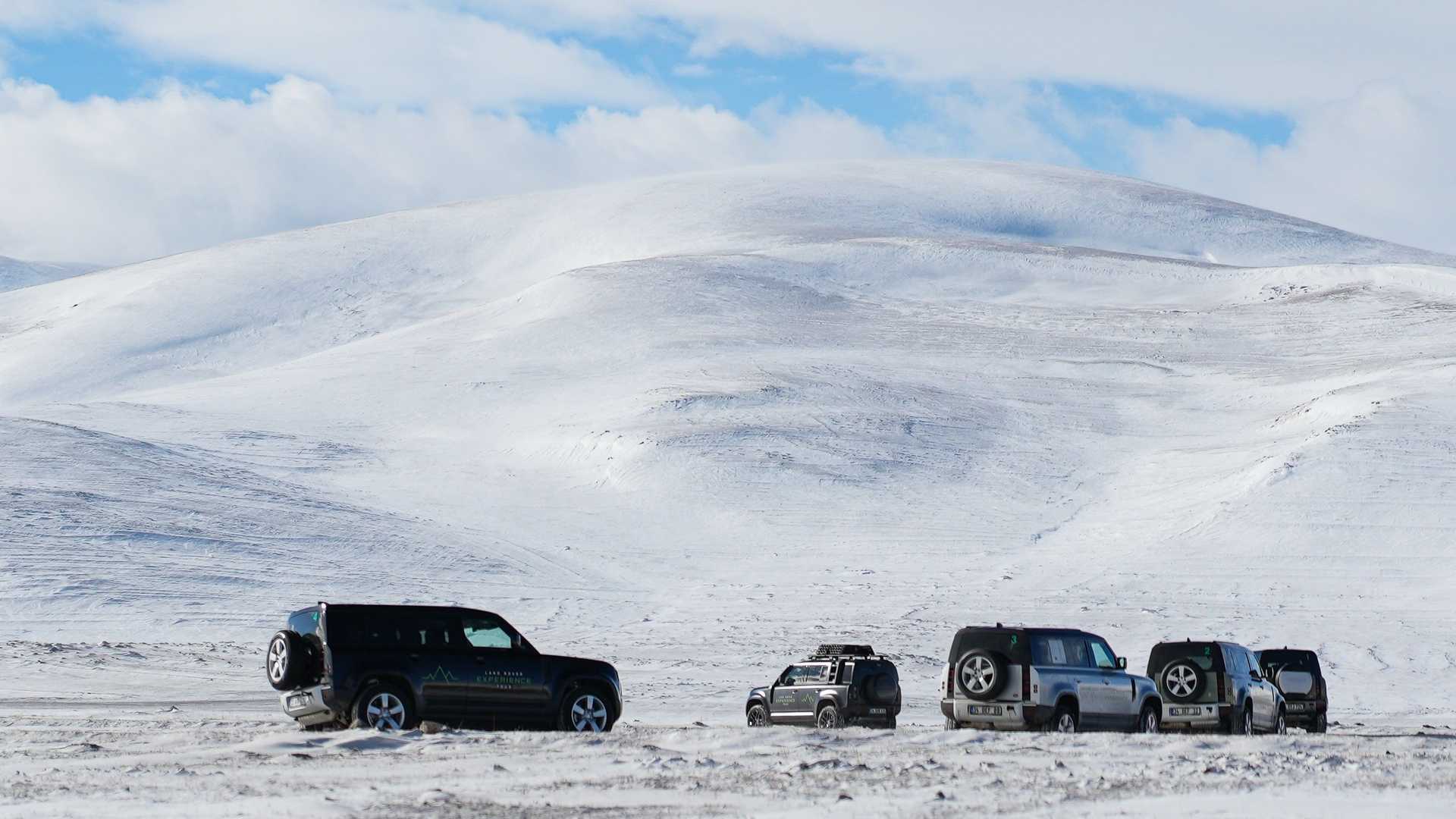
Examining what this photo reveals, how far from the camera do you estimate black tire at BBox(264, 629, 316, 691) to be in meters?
17.1

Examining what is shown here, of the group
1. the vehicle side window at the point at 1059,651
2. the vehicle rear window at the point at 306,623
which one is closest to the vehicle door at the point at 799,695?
the vehicle side window at the point at 1059,651

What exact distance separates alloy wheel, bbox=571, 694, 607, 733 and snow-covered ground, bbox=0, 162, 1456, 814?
1.42 meters

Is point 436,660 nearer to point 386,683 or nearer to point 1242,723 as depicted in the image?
point 386,683

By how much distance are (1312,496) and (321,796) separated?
38.1 m

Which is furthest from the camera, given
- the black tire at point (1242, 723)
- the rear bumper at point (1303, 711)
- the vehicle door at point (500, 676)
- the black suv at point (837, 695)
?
the rear bumper at point (1303, 711)

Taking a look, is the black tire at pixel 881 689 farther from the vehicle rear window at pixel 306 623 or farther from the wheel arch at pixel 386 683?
the vehicle rear window at pixel 306 623

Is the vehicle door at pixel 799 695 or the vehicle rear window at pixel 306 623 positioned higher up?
the vehicle rear window at pixel 306 623

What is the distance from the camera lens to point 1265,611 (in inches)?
1464

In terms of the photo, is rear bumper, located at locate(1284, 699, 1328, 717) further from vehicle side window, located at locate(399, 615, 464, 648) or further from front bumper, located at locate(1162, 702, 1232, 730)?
vehicle side window, located at locate(399, 615, 464, 648)

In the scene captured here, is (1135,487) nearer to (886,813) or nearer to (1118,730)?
(1118,730)

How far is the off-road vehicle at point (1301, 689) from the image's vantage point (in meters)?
24.4

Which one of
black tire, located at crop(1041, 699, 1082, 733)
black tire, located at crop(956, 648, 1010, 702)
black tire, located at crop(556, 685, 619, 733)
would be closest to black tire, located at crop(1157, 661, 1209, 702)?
black tire, located at crop(1041, 699, 1082, 733)

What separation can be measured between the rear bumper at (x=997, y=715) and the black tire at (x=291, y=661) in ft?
23.7

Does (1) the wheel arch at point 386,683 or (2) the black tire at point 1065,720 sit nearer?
(1) the wheel arch at point 386,683
